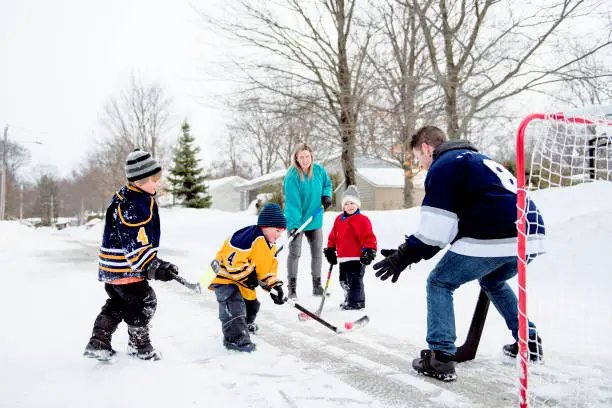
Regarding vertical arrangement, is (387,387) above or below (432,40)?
below

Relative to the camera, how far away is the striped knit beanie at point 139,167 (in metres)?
3.30

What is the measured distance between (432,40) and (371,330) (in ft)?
34.9

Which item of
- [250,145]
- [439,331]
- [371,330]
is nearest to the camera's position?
[439,331]

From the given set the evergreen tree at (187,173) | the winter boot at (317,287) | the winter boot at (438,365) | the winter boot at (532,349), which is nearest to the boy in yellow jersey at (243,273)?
the winter boot at (438,365)

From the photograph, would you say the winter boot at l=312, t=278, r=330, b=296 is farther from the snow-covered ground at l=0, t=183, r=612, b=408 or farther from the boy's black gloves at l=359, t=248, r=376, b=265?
the boy's black gloves at l=359, t=248, r=376, b=265

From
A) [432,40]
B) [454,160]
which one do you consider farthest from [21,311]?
[432,40]

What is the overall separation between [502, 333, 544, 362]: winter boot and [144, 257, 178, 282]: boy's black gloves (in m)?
2.53

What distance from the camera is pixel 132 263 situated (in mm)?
3160

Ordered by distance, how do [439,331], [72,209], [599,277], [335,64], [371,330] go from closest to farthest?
[439,331], [371,330], [599,277], [335,64], [72,209]

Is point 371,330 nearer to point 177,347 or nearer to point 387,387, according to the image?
point 387,387

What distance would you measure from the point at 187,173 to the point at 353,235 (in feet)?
111

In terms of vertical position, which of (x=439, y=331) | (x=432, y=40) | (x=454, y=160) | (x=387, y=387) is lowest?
(x=387, y=387)

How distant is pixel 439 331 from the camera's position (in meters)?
3.02

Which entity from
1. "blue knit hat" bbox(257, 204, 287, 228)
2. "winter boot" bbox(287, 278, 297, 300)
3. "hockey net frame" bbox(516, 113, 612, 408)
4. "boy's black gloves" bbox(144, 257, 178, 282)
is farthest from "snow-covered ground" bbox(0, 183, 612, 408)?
"blue knit hat" bbox(257, 204, 287, 228)
